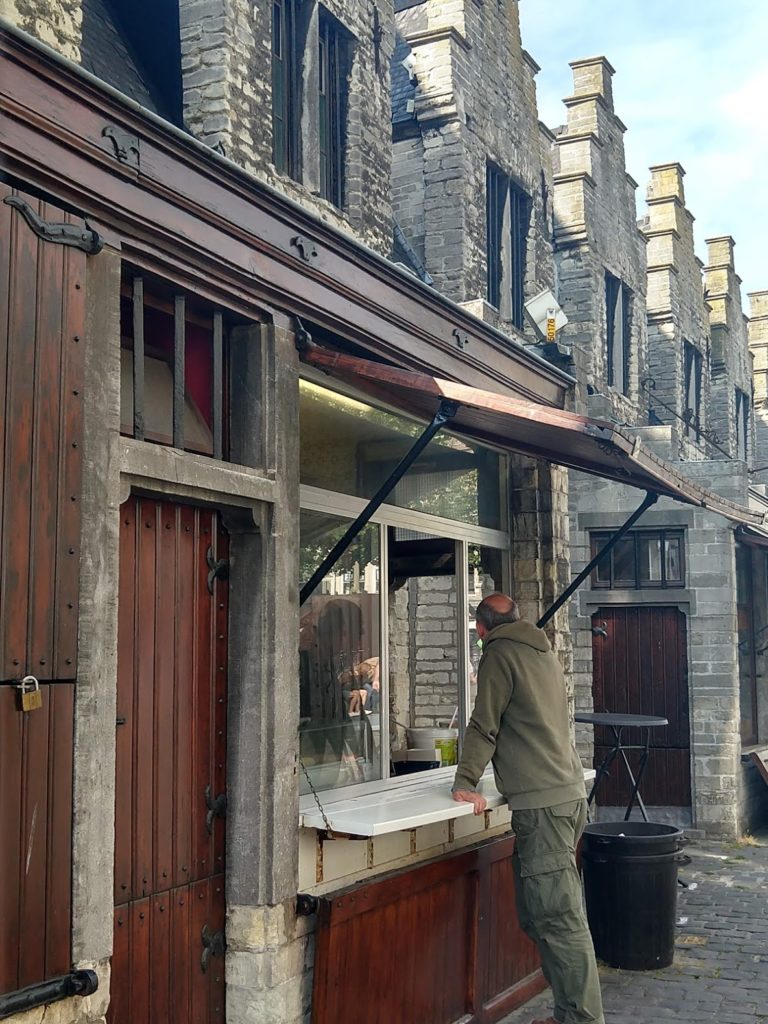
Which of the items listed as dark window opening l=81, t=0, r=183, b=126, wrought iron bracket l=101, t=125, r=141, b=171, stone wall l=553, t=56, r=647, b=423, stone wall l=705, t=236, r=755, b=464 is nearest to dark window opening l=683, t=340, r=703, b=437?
stone wall l=705, t=236, r=755, b=464

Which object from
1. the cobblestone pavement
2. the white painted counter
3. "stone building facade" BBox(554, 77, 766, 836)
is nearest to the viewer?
the white painted counter

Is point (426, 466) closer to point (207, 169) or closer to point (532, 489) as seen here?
point (532, 489)

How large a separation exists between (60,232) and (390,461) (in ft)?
10.5

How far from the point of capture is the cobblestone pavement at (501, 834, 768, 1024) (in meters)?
6.79

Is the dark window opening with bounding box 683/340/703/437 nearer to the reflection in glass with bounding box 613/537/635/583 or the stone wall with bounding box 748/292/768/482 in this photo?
the stone wall with bounding box 748/292/768/482

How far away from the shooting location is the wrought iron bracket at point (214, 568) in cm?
→ 504

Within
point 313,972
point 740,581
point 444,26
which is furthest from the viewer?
point 740,581

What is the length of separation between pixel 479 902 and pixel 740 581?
1015cm

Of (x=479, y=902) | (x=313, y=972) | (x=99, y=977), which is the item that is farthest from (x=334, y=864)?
(x=99, y=977)

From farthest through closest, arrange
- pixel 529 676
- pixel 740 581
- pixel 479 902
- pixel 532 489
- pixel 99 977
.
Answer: pixel 740 581
pixel 532 489
pixel 479 902
pixel 529 676
pixel 99 977

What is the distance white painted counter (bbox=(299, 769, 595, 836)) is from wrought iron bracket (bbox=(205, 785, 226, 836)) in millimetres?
446

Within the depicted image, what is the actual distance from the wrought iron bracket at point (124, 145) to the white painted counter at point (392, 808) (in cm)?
287

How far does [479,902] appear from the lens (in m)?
6.54

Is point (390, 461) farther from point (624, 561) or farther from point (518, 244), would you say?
point (518, 244)
